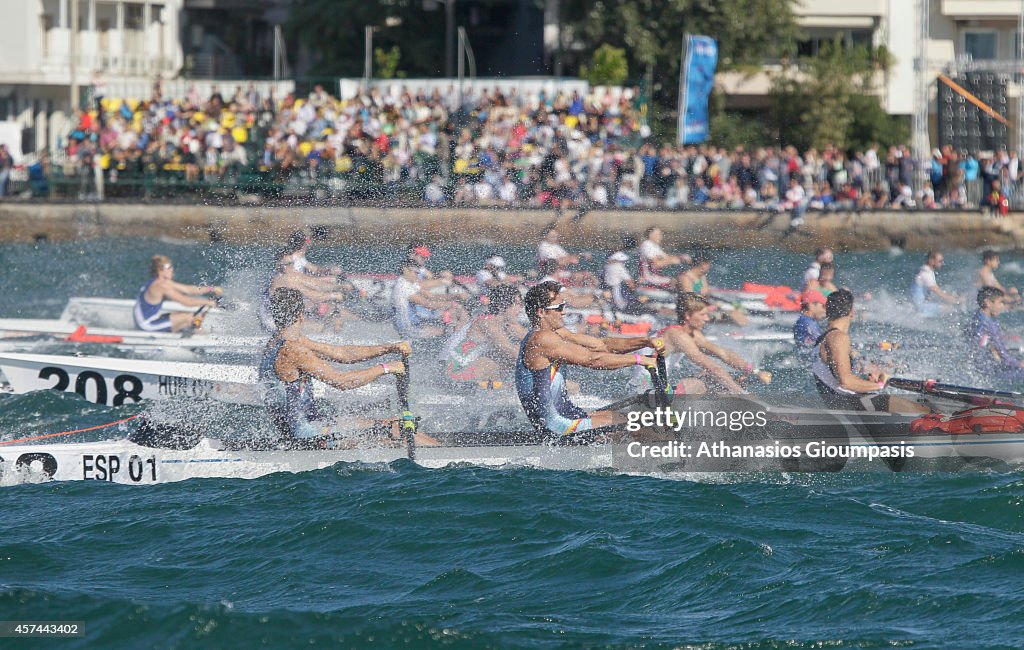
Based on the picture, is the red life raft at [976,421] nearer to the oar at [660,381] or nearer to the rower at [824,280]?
the oar at [660,381]

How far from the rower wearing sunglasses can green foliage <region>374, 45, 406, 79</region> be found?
25.9 meters

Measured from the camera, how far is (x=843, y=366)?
1152 centimetres

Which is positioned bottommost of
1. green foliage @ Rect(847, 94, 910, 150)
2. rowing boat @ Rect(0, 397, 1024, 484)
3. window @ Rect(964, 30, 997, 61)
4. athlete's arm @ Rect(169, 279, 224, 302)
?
rowing boat @ Rect(0, 397, 1024, 484)

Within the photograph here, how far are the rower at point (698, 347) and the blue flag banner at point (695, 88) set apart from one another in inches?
652

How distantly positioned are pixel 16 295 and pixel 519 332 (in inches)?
509

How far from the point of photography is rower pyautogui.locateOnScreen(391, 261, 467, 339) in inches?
594

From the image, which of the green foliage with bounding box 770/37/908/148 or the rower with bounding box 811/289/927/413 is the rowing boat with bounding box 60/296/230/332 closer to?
the rower with bounding box 811/289/927/413

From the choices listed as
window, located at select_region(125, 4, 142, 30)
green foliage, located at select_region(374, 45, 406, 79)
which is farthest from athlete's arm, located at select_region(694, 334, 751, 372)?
window, located at select_region(125, 4, 142, 30)

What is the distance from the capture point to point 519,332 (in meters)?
12.6

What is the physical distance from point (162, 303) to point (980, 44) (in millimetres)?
27918

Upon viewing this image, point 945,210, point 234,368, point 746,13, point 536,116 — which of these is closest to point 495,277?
point 234,368

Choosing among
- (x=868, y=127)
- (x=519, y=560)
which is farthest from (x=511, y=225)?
(x=519, y=560)

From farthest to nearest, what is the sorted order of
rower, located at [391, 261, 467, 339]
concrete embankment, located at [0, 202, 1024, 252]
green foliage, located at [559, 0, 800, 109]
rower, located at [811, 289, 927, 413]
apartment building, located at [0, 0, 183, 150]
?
apartment building, located at [0, 0, 183, 150]
green foliage, located at [559, 0, 800, 109]
concrete embankment, located at [0, 202, 1024, 252]
rower, located at [391, 261, 467, 339]
rower, located at [811, 289, 927, 413]

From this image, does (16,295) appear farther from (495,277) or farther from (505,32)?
(505,32)
